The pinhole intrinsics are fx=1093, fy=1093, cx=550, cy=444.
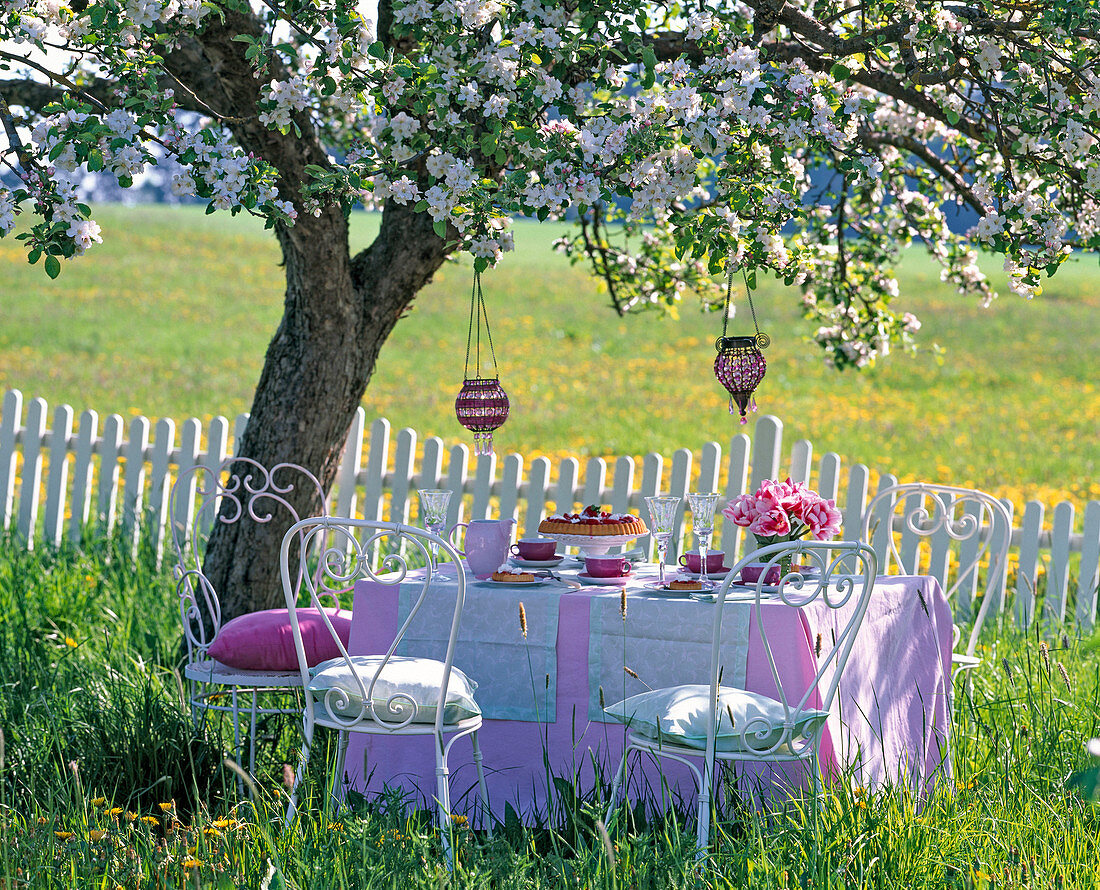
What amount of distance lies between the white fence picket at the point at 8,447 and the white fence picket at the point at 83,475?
0.43m

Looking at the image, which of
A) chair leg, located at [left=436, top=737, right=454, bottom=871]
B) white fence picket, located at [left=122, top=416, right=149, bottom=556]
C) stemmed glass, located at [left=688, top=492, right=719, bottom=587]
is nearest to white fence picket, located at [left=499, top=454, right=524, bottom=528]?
white fence picket, located at [left=122, top=416, right=149, bottom=556]

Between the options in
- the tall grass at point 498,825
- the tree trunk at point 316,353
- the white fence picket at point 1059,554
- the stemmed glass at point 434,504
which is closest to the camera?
the tall grass at point 498,825

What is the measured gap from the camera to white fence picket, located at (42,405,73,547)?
617cm

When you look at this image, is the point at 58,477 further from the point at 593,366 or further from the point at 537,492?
the point at 593,366

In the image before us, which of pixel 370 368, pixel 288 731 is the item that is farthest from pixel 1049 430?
pixel 288 731

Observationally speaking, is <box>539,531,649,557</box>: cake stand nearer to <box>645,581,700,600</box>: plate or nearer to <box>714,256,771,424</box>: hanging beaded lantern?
<box>645,581,700,600</box>: plate

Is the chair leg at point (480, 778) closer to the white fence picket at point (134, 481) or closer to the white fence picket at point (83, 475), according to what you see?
the white fence picket at point (134, 481)

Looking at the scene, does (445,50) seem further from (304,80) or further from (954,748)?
(954,748)

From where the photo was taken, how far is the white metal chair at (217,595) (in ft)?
10.4

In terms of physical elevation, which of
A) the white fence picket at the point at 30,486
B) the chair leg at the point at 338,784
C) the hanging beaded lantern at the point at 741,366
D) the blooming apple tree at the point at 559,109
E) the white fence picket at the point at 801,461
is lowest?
the chair leg at the point at 338,784

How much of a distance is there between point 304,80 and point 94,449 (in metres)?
3.97

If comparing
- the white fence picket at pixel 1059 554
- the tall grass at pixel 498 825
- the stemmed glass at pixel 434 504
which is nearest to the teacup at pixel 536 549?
the stemmed glass at pixel 434 504

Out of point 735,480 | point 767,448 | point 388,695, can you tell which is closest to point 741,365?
point 767,448

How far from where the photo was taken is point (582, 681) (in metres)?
2.94
